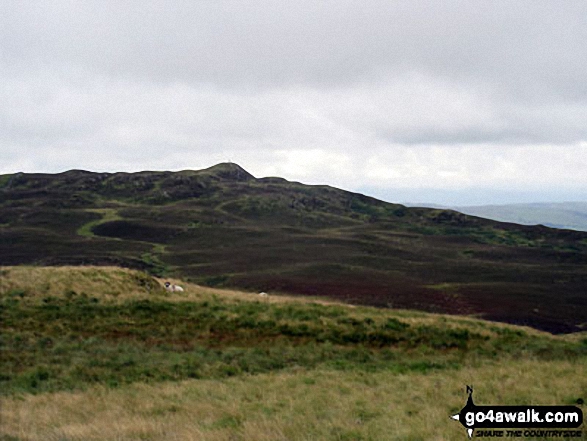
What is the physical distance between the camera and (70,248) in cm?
8212

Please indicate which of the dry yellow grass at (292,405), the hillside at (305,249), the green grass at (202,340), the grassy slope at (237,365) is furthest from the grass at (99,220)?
the dry yellow grass at (292,405)

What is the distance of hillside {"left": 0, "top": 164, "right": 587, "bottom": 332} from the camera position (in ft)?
181

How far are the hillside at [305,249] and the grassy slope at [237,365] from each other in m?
24.1

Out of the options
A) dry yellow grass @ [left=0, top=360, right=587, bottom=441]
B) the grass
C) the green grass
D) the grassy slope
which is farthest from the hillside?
dry yellow grass @ [left=0, top=360, right=587, bottom=441]

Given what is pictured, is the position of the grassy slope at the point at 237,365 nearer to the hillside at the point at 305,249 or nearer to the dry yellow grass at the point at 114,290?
the dry yellow grass at the point at 114,290

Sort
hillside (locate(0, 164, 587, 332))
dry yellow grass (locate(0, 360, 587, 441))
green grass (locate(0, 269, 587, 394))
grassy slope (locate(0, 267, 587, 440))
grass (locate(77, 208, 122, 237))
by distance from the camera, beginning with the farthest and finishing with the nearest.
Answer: grass (locate(77, 208, 122, 237)) < hillside (locate(0, 164, 587, 332)) < green grass (locate(0, 269, 587, 394)) < grassy slope (locate(0, 267, 587, 440)) < dry yellow grass (locate(0, 360, 587, 441))

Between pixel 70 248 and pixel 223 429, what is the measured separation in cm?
8174

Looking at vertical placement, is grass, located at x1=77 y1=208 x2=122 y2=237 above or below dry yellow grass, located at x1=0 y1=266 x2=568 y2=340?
above

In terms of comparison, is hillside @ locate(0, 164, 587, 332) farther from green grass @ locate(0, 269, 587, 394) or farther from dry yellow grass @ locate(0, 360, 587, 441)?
dry yellow grass @ locate(0, 360, 587, 441)

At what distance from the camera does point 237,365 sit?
17.2 meters

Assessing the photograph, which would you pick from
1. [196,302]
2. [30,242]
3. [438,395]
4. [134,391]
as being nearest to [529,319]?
[196,302]

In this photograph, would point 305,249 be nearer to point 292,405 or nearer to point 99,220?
point 99,220

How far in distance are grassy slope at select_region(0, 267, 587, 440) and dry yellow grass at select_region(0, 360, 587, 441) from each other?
6cm

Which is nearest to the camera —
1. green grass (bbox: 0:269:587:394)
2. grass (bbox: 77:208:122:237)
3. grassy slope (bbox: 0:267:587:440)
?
grassy slope (bbox: 0:267:587:440)
